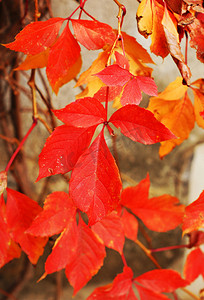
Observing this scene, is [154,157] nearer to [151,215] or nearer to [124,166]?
[124,166]

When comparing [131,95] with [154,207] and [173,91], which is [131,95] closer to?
[173,91]

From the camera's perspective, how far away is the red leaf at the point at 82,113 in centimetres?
28

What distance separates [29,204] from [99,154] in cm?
14

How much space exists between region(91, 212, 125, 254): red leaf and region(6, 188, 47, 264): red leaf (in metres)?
0.08

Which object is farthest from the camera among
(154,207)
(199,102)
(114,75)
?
(154,207)

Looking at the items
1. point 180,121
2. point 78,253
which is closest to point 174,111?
point 180,121

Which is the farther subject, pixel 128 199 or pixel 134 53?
pixel 128 199

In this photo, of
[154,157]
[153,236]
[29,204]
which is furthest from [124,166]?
[29,204]

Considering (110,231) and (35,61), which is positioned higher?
(35,61)

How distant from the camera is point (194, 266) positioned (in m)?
0.51

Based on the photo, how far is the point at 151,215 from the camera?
50 cm

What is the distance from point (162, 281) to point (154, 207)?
0.35ft

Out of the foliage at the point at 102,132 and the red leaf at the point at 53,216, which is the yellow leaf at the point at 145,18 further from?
the red leaf at the point at 53,216

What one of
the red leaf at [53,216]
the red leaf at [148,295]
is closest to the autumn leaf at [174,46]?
the red leaf at [53,216]
